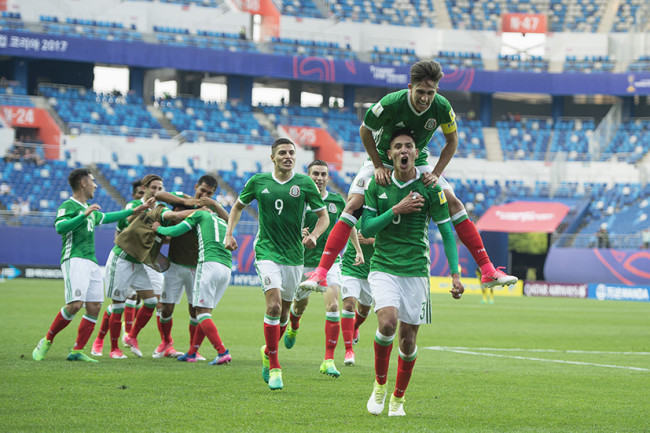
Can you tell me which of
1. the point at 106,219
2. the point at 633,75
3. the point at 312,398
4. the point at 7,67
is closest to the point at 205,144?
the point at 7,67

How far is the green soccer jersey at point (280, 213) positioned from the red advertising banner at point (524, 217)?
38054 millimetres

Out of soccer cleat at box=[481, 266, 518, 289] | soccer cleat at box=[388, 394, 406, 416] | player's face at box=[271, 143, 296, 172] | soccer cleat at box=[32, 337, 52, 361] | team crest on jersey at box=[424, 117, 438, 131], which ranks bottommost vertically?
soccer cleat at box=[32, 337, 52, 361]

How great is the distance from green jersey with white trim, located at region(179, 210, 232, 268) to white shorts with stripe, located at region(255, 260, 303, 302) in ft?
6.06

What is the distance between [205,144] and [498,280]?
4244 centimetres

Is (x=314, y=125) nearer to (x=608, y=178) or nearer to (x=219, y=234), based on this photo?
(x=608, y=178)

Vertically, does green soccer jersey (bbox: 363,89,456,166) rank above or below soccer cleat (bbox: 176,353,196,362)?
above

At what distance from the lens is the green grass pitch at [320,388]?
23.5 feet

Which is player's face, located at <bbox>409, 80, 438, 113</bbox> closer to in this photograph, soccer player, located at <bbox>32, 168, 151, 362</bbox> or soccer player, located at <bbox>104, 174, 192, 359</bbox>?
soccer player, located at <bbox>32, 168, 151, 362</bbox>

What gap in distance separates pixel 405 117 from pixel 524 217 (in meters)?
40.6

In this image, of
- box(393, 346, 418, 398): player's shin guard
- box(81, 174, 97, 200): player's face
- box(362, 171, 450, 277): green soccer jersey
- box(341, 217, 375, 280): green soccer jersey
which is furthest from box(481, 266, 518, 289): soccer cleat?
box(81, 174, 97, 200): player's face

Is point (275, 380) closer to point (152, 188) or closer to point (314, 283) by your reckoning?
point (314, 283)

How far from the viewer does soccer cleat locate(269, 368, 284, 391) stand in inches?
356

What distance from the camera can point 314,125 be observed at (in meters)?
54.2

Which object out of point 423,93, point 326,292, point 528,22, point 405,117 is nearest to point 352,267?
point 326,292
